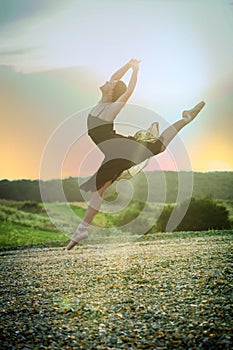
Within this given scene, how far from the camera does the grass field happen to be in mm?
4137

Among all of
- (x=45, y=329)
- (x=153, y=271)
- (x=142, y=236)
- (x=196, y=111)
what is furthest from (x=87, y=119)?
(x=142, y=236)

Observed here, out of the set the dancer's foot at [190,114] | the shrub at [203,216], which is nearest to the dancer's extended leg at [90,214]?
the dancer's foot at [190,114]

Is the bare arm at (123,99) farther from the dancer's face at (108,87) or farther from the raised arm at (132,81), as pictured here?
the dancer's face at (108,87)

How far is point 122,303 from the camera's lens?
5.18 metres

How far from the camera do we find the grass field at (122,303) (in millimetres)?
4137

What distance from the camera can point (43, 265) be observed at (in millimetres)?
8125

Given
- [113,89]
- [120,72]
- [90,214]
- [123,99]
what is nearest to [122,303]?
[90,214]

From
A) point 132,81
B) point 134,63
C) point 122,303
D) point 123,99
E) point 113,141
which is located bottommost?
point 122,303

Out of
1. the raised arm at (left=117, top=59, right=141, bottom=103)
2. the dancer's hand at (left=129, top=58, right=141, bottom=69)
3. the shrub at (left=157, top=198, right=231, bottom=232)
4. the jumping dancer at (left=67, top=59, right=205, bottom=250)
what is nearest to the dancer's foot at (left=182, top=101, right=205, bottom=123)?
the jumping dancer at (left=67, top=59, right=205, bottom=250)

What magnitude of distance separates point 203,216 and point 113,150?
756 centimetres

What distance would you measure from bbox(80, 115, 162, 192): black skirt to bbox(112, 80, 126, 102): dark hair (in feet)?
1.78

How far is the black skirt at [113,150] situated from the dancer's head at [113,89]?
51 cm

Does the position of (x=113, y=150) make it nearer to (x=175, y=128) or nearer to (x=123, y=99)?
(x=123, y=99)

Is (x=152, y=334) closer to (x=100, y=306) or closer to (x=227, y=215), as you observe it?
(x=100, y=306)
